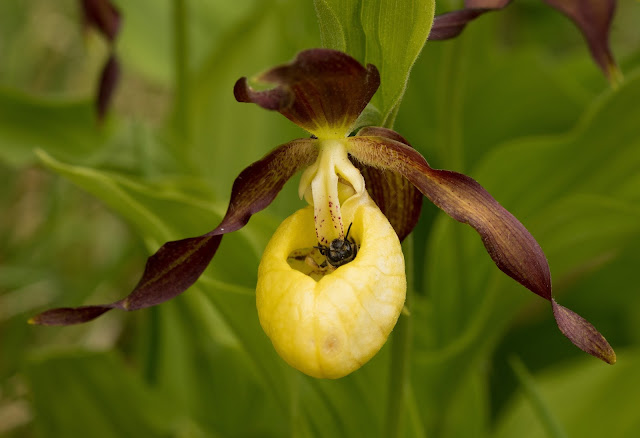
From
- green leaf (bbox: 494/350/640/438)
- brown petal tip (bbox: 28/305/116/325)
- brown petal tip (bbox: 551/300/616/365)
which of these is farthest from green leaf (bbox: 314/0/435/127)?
green leaf (bbox: 494/350/640/438)

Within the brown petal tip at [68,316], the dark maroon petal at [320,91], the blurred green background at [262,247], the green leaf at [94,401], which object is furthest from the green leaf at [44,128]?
the dark maroon petal at [320,91]

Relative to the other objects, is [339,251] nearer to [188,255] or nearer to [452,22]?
[188,255]

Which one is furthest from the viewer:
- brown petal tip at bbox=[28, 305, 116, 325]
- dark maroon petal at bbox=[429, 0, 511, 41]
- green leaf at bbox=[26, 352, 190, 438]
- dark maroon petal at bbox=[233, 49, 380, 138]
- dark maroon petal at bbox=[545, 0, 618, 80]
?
green leaf at bbox=[26, 352, 190, 438]

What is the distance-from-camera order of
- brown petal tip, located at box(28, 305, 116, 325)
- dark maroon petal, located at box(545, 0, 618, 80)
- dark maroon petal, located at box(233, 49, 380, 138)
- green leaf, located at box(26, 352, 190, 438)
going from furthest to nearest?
1. green leaf, located at box(26, 352, 190, 438)
2. dark maroon petal, located at box(545, 0, 618, 80)
3. brown petal tip, located at box(28, 305, 116, 325)
4. dark maroon petal, located at box(233, 49, 380, 138)

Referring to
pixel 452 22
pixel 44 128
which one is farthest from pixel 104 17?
pixel 452 22

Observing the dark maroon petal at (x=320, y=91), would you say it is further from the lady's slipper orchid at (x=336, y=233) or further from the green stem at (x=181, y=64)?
the green stem at (x=181, y=64)

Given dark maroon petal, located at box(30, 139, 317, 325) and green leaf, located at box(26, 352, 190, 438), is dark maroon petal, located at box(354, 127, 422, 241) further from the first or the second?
green leaf, located at box(26, 352, 190, 438)

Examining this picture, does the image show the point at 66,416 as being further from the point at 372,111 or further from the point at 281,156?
the point at 372,111
